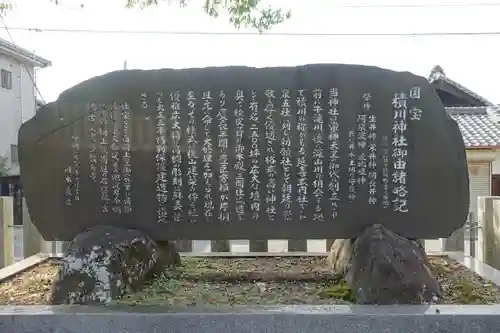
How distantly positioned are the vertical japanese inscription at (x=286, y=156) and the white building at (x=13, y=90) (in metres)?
15.2

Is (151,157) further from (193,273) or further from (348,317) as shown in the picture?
(348,317)

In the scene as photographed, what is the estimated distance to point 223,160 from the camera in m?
4.21

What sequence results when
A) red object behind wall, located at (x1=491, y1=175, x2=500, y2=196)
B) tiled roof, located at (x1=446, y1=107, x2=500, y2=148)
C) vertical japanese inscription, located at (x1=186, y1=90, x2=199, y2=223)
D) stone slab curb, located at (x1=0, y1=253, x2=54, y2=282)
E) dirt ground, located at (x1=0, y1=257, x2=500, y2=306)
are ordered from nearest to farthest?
dirt ground, located at (x1=0, y1=257, x2=500, y2=306) → vertical japanese inscription, located at (x1=186, y1=90, x2=199, y2=223) → stone slab curb, located at (x1=0, y1=253, x2=54, y2=282) → tiled roof, located at (x1=446, y1=107, x2=500, y2=148) → red object behind wall, located at (x1=491, y1=175, x2=500, y2=196)

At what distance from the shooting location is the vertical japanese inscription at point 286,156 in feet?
13.7

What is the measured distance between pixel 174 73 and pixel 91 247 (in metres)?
1.47

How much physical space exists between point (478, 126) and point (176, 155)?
40.0ft

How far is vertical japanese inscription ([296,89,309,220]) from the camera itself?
417 centimetres

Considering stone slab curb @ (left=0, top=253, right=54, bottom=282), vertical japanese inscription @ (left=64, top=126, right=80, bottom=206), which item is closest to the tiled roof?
stone slab curb @ (left=0, top=253, right=54, bottom=282)

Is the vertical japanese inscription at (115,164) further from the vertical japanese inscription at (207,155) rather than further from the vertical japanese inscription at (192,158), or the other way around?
the vertical japanese inscription at (207,155)

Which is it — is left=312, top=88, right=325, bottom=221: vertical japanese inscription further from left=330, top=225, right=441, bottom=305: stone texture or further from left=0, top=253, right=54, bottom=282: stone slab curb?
left=0, top=253, right=54, bottom=282: stone slab curb

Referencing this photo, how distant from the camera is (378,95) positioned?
416 centimetres

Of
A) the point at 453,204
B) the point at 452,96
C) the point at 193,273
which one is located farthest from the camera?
the point at 452,96

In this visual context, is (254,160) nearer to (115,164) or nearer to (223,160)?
(223,160)

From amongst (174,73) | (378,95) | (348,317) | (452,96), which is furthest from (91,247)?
(452,96)
